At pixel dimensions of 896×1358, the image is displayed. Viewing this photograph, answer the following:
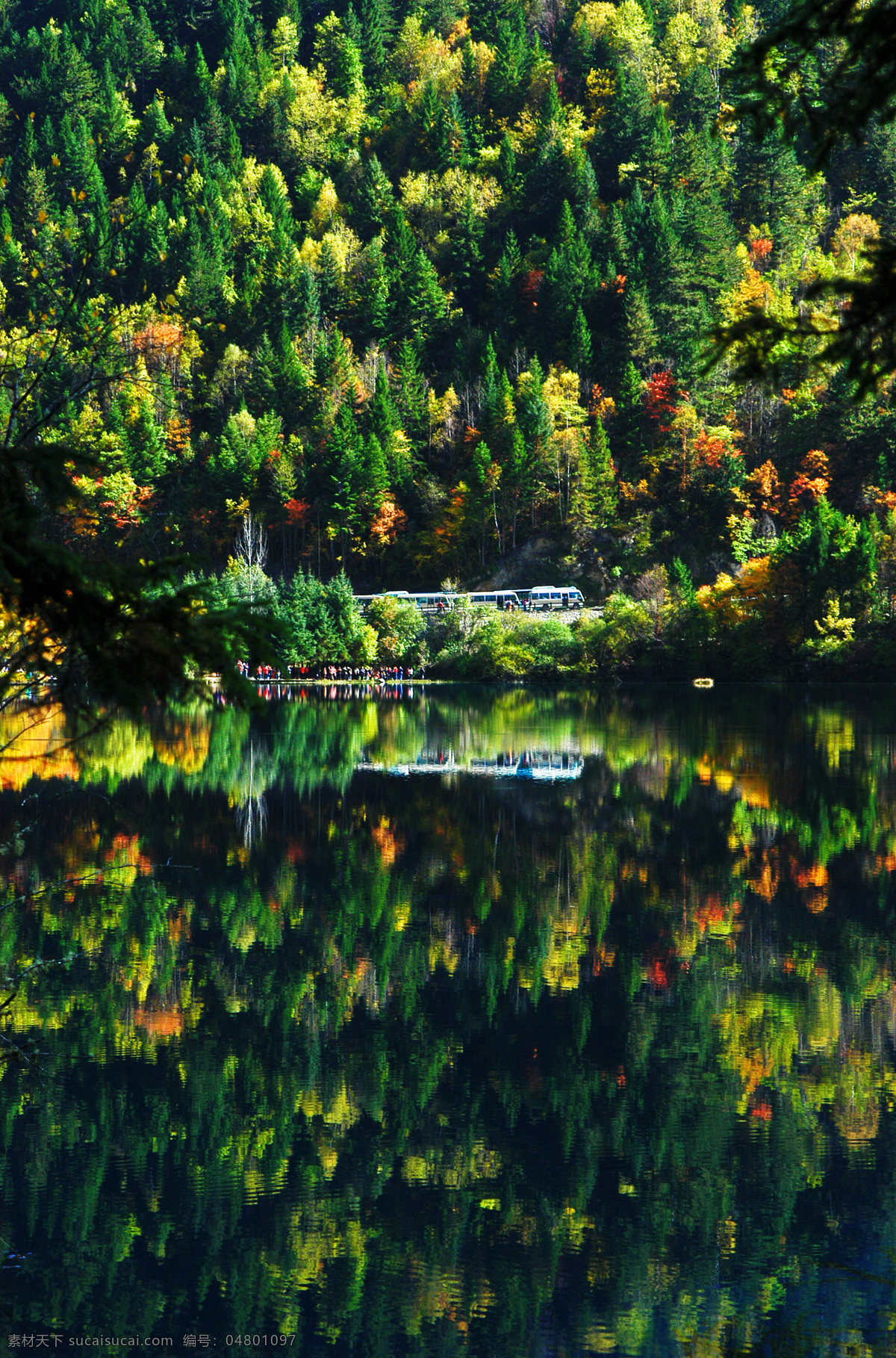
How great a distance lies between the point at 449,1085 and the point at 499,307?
99181 millimetres

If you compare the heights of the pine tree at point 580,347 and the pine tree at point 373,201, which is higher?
the pine tree at point 373,201

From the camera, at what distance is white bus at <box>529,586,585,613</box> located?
80.5 meters

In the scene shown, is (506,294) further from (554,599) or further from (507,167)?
(554,599)

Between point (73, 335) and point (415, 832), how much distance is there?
1587 centimetres

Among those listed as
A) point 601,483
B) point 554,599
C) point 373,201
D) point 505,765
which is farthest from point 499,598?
point 373,201

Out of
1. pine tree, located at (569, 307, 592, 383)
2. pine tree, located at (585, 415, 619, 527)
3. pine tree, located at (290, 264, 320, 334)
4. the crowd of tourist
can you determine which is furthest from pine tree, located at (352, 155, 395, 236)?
the crowd of tourist

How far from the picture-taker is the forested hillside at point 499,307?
80.1 metres

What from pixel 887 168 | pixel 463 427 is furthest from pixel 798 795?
pixel 887 168

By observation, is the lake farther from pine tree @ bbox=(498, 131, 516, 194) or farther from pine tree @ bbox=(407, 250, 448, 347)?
pine tree @ bbox=(498, 131, 516, 194)

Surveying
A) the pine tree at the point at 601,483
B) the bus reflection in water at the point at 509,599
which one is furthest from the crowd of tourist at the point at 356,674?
the pine tree at the point at 601,483

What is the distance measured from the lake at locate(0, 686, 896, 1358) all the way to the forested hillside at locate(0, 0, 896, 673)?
43.8 metres

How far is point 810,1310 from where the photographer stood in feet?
24.9

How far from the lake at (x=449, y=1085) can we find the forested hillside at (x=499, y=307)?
144 ft

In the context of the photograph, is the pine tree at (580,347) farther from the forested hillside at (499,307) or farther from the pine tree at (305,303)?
the pine tree at (305,303)
